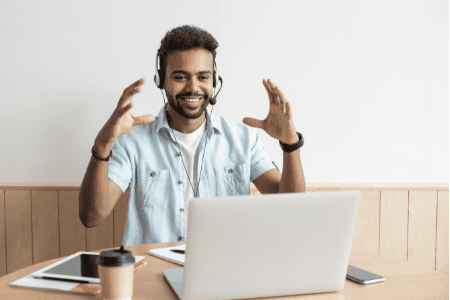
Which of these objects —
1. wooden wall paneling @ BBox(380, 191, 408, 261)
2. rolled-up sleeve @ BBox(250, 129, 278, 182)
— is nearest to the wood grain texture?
rolled-up sleeve @ BBox(250, 129, 278, 182)

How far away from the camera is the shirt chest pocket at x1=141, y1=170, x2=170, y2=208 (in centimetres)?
151

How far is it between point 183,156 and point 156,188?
18cm

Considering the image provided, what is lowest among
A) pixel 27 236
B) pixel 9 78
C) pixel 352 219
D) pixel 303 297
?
pixel 27 236

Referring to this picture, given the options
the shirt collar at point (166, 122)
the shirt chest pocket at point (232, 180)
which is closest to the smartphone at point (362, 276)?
the shirt chest pocket at point (232, 180)

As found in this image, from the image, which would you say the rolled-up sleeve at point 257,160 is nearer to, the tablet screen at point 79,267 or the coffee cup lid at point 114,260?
the tablet screen at point 79,267

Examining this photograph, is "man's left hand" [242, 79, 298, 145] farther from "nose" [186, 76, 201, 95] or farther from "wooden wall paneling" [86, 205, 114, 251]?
"wooden wall paneling" [86, 205, 114, 251]

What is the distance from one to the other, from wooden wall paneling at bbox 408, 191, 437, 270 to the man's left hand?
2.91 feet

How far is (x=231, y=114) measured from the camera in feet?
5.91

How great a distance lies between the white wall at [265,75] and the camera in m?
1.68

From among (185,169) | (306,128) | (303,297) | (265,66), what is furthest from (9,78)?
(303,297)

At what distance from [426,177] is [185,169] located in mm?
1278

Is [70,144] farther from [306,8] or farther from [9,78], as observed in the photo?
[306,8]

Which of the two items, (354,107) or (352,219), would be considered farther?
(354,107)

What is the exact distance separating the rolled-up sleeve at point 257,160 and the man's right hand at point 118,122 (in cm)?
57
